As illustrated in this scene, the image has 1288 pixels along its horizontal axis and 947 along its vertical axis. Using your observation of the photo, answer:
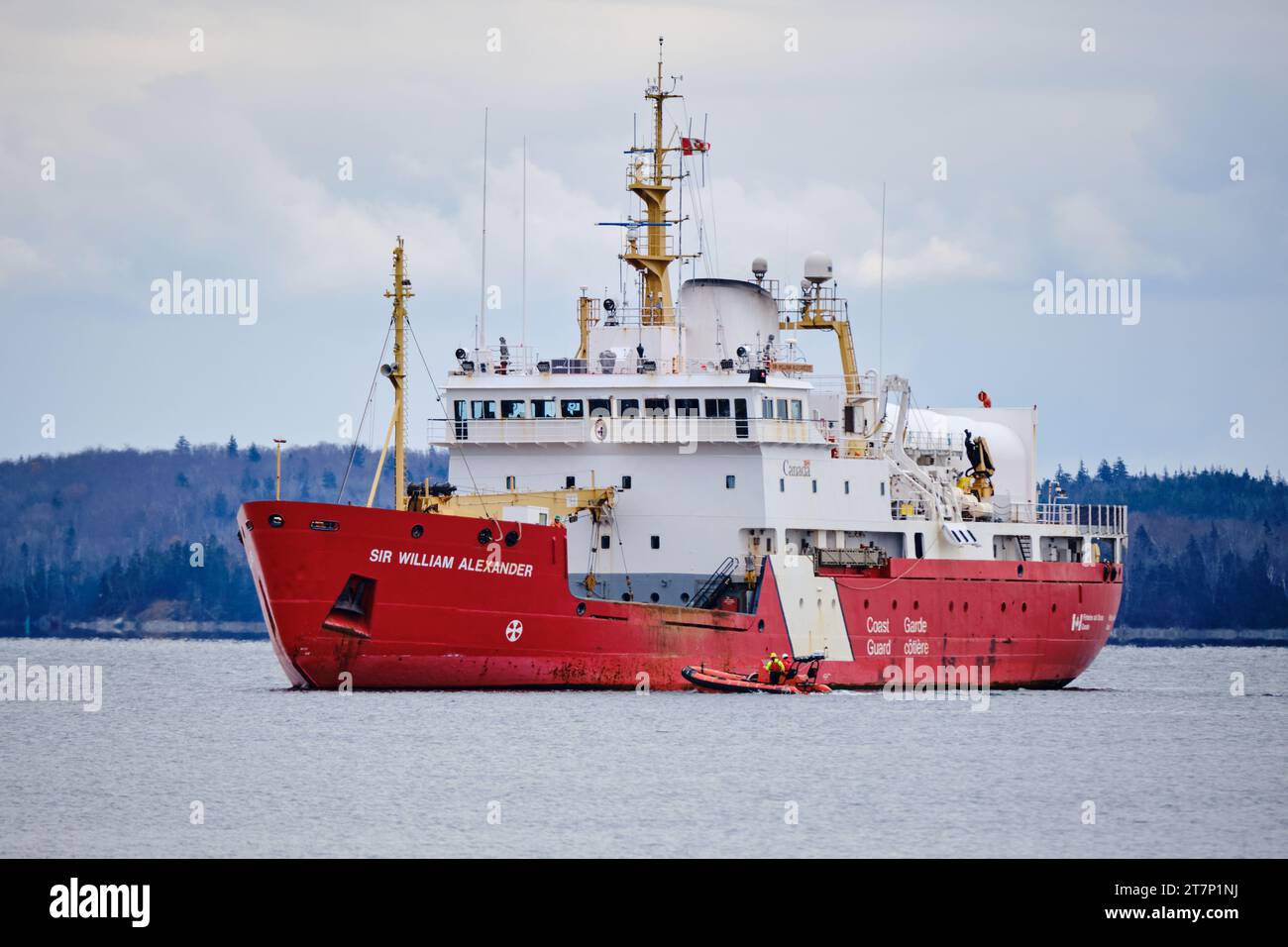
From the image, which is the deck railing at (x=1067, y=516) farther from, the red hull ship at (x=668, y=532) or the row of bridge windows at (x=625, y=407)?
the row of bridge windows at (x=625, y=407)

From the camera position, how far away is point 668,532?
49.8 metres

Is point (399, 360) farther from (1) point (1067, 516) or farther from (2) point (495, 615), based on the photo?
(1) point (1067, 516)

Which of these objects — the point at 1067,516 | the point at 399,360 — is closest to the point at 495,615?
the point at 399,360

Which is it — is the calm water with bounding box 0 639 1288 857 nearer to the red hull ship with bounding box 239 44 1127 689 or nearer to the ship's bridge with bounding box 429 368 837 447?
the red hull ship with bounding box 239 44 1127 689

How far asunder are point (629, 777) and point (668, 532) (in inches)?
517

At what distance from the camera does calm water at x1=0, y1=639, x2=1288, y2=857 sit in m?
31.7

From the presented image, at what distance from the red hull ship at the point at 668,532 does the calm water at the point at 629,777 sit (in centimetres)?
140

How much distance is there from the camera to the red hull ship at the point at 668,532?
43938mm

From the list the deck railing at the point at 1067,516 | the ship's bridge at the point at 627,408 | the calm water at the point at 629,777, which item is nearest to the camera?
the calm water at the point at 629,777

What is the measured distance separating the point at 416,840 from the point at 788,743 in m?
12.6

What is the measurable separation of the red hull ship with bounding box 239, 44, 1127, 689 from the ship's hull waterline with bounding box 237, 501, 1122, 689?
51 millimetres

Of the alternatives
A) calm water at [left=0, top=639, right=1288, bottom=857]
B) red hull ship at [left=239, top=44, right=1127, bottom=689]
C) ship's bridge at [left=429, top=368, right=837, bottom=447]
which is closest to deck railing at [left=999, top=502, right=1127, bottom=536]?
red hull ship at [left=239, top=44, right=1127, bottom=689]

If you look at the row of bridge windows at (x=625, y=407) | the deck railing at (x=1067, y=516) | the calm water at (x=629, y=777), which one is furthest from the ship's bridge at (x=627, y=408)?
the deck railing at (x=1067, y=516)

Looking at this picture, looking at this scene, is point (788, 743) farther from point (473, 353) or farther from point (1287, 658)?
point (1287, 658)
